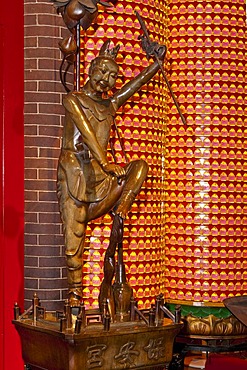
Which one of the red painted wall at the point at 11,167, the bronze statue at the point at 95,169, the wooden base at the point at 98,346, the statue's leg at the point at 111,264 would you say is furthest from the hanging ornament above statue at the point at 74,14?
the wooden base at the point at 98,346

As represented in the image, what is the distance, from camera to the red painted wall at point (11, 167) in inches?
212

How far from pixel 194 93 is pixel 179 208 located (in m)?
0.84

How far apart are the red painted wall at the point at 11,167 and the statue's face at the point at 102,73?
1.00m

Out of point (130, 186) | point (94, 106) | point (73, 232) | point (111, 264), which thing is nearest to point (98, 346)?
point (111, 264)

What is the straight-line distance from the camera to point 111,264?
4605 mm

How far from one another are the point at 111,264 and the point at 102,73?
101 cm

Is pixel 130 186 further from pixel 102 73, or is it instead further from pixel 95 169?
pixel 102 73

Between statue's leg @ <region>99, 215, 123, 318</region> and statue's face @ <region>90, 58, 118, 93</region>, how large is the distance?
0.69 meters

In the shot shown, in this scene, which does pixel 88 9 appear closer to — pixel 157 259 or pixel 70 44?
pixel 70 44

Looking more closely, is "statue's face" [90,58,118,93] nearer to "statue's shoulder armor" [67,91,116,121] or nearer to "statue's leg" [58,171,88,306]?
"statue's shoulder armor" [67,91,116,121]

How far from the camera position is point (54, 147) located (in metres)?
5.30

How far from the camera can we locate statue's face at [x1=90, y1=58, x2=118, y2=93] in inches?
177

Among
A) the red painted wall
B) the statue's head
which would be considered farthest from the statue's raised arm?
the red painted wall

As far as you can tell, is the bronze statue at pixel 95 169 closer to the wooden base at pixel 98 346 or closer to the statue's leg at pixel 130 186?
the statue's leg at pixel 130 186
